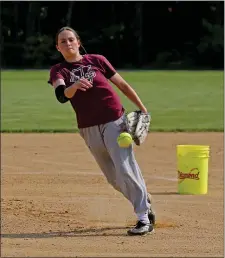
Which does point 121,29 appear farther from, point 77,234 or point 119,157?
point 77,234

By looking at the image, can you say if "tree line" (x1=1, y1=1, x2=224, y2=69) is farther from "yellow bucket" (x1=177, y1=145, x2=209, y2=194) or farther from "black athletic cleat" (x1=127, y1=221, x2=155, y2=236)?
"black athletic cleat" (x1=127, y1=221, x2=155, y2=236)

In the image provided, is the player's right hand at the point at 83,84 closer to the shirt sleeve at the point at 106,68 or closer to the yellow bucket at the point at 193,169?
the shirt sleeve at the point at 106,68

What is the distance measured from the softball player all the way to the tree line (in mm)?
42739

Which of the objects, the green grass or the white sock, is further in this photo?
the green grass

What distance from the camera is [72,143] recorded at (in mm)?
14836

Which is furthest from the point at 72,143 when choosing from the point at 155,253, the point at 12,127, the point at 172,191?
the point at 155,253

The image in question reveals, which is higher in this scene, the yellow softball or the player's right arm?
the player's right arm

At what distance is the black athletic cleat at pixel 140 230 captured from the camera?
24.1 ft

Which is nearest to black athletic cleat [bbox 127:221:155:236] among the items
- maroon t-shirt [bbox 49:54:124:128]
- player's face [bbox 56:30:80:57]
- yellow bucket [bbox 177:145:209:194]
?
maroon t-shirt [bbox 49:54:124:128]

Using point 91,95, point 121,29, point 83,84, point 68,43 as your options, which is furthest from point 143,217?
point 121,29

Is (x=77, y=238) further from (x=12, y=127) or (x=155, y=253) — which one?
(x=12, y=127)

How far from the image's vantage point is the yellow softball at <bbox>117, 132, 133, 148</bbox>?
24.1 ft

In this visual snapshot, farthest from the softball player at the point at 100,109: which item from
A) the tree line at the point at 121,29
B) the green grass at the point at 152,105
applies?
the tree line at the point at 121,29

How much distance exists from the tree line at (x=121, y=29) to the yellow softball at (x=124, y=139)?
4294 cm
